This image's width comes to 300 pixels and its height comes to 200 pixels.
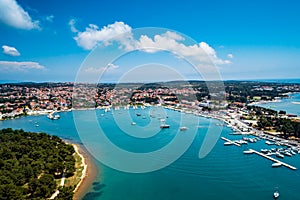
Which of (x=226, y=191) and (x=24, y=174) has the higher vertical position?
(x=24, y=174)

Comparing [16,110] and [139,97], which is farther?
[139,97]

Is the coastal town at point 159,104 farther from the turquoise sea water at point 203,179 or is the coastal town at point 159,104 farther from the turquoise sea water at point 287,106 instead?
the turquoise sea water at point 203,179

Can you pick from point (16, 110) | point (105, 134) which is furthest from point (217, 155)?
point (16, 110)

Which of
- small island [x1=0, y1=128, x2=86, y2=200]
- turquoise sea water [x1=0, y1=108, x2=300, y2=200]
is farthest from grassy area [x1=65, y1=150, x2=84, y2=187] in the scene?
turquoise sea water [x1=0, y1=108, x2=300, y2=200]

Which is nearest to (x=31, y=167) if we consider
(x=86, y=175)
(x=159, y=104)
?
(x=86, y=175)

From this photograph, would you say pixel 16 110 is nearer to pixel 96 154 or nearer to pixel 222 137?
pixel 96 154

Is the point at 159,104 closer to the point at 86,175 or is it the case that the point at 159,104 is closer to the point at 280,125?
the point at 280,125

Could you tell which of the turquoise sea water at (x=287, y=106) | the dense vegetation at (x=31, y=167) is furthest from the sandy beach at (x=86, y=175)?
the turquoise sea water at (x=287, y=106)
